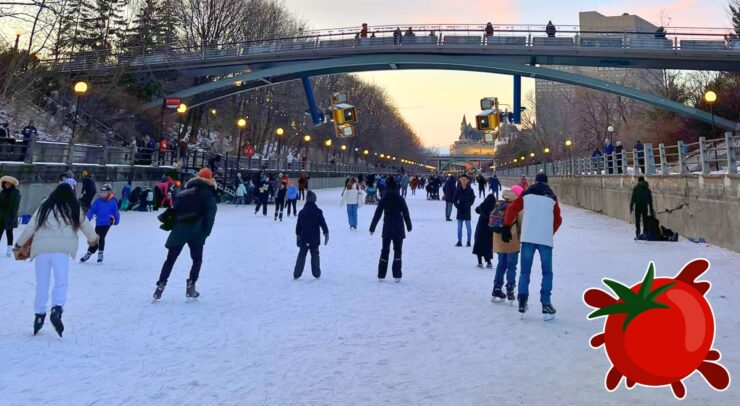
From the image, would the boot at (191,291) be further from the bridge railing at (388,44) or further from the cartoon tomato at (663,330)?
the bridge railing at (388,44)

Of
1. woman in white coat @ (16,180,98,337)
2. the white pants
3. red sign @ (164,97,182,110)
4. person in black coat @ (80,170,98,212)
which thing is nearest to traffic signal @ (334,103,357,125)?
red sign @ (164,97,182,110)

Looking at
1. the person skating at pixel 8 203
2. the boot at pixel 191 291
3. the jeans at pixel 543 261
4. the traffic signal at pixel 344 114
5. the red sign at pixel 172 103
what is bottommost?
the boot at pixel 191 291

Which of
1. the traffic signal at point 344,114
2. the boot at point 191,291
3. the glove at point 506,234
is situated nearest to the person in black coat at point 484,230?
the glove at point 506,234

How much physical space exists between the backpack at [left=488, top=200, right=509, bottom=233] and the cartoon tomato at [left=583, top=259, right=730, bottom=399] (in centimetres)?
362

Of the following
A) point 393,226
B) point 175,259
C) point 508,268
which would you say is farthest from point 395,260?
point 175,259

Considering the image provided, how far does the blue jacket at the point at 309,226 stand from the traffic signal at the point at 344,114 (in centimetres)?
2009

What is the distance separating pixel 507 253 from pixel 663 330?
3.89 meters

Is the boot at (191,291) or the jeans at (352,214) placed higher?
the jeans at (352,214)

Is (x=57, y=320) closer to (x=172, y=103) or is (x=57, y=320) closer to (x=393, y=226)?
(x=393, y=226)

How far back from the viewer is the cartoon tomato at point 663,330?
7.30ft

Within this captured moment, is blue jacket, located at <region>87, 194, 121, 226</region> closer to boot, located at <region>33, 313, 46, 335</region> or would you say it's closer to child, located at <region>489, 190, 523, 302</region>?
boot, located at <region>33, 313, 46, 335</region>

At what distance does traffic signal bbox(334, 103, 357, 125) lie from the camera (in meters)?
27.5

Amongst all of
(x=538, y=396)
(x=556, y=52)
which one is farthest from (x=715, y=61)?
(x=538, y=396)

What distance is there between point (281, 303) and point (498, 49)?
3163cm
